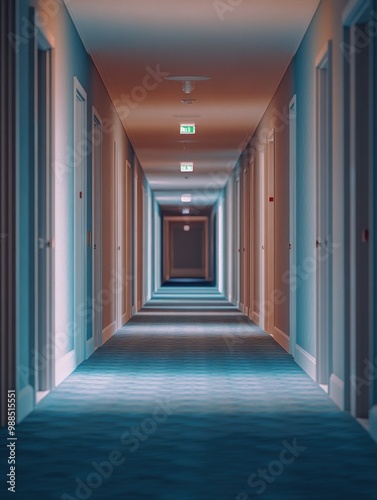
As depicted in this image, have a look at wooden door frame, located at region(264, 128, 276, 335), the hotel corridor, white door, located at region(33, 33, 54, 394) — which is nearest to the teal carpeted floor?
the hotel corridor

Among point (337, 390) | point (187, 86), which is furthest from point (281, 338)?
point (337, 390)

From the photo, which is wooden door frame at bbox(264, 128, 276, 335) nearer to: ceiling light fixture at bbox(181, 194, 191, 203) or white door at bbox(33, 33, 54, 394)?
white door at bbox(33, 33, 54, 394)

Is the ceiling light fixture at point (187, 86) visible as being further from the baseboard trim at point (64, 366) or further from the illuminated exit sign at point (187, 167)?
the illuminated exit sign at point (187, 167)

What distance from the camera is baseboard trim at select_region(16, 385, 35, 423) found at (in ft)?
15.7

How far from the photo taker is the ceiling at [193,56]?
6766 mm

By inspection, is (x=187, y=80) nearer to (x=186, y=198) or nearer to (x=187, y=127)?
(x=187, y=127)

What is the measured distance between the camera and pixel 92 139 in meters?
8.34

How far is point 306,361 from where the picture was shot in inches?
279

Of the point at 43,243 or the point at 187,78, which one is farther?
the point at 187,78

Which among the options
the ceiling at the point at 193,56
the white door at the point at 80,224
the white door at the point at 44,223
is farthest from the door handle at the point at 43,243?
the ceiling at the point at 193,56

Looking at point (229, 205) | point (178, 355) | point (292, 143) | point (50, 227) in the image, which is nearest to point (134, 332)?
point (178, 355)

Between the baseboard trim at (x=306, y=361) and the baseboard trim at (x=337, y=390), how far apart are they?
0.86 metres

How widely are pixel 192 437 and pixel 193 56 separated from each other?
4.67 m

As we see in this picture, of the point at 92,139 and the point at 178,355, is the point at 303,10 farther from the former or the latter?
the point at 178,355
